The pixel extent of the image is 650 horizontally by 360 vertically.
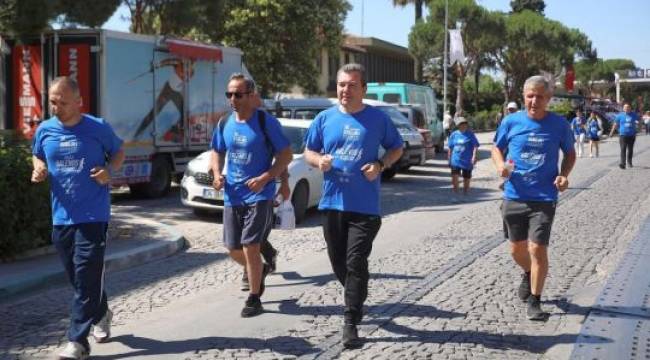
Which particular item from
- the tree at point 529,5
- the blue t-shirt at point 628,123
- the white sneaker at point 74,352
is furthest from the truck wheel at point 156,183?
the tree at point 529,5

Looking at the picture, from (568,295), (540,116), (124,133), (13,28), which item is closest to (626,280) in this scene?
(568,295)

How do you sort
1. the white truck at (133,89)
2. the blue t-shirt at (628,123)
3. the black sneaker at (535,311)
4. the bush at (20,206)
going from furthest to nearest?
the blue t-shirt at (628,123), the white truck at (133,89), the bush at (20,206), the black sneaker at (535,311)

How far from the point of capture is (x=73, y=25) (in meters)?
15.7

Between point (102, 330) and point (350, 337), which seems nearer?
point (350, 337)

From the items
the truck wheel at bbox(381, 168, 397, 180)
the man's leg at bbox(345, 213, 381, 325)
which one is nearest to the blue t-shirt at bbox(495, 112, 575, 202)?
the man's leg at bbox(345, 213, 381, 325)

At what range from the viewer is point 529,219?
6066 millimetres

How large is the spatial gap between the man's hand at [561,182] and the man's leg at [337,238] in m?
1.64

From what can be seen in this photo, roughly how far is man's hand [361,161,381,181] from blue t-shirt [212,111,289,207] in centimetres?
104

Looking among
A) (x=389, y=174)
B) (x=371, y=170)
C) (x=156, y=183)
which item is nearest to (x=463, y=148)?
(x=389, y=174)

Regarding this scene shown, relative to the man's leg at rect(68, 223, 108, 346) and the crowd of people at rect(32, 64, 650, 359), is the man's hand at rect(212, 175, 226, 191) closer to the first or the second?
the crowd of people at rect(32, 64, 650, 359)

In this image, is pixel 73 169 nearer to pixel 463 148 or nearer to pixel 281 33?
pixel 463 148

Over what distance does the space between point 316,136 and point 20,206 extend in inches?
169

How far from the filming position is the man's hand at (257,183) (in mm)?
6042

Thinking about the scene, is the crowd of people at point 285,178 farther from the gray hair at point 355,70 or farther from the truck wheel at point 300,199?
the truck wheel at point 300,199
